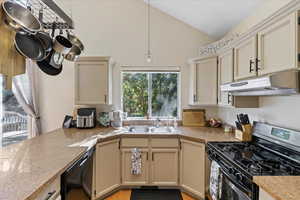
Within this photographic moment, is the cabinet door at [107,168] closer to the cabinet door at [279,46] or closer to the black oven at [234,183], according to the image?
the black oven at [234,183]

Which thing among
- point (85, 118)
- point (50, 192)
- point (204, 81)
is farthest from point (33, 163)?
point (204, 81)

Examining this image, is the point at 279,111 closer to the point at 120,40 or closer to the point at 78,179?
the point at 78,179

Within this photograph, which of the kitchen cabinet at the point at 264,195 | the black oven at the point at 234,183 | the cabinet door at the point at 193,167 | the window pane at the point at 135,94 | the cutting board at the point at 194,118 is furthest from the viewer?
the window pane at the point at 135,94

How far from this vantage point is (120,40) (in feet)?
11.1

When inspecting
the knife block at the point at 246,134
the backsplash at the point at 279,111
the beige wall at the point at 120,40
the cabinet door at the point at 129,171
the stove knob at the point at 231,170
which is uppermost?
the beige wall at the point at 120,40

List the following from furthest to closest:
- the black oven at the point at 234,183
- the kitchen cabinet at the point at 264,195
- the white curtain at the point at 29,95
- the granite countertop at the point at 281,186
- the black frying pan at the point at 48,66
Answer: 1. the white curtain at the point at 29,95
2. the black frying pan at the point at 48,66
3. the black oven at the point at 234,183
4. the kitchen cabinet at the point at 264,195
5. the granite countertop at the point at 281,186

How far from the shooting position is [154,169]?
106 inches

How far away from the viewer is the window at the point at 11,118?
3.07m

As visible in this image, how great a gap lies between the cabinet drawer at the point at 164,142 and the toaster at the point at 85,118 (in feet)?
3.49

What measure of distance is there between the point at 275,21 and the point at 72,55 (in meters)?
1.91

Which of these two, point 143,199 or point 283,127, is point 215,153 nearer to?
point 283,127

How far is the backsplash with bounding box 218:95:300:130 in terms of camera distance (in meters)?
1.69

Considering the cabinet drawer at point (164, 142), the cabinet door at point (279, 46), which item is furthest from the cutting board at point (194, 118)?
the cabinet door at point (279, 46)

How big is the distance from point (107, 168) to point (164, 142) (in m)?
0.83
